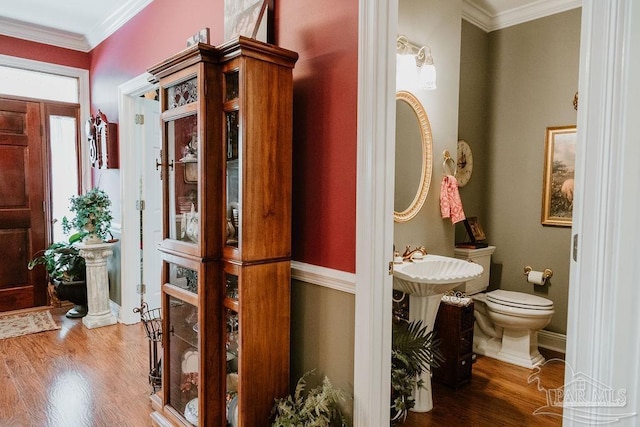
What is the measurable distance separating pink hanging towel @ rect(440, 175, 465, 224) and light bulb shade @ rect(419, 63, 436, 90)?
2.40 feet

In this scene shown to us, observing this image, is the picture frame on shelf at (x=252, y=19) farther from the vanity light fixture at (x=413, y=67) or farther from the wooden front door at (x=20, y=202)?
the wooden front door at (x=20, y=202)

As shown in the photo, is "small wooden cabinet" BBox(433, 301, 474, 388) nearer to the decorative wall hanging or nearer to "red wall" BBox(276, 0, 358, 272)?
"red wall" BBox(276, 0, 358, 272)

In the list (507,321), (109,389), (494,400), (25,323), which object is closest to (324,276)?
(494,400)

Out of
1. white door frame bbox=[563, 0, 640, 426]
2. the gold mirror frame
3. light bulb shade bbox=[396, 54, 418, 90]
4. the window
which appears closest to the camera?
white door frame bbox=[563, 0, 640, 426]

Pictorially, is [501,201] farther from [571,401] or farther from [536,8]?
[571,401]

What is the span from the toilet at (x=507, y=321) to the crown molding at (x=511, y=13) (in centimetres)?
208

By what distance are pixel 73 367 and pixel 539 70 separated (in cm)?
445

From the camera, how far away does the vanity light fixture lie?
103 inches

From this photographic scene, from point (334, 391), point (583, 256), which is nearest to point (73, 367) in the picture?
point (334, 391)

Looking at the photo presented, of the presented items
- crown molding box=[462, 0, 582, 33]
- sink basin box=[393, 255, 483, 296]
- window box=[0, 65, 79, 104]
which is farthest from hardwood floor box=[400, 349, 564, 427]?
window box=[0, 65, 79, 104]

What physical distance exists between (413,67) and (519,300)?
197cm

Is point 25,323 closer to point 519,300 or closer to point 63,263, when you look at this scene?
point 63,263

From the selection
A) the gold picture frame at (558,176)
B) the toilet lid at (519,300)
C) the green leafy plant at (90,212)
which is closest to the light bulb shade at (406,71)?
the gold picture frame at (558,176)

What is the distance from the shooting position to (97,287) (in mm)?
3824
